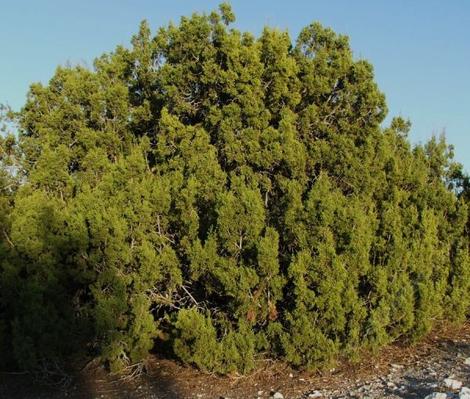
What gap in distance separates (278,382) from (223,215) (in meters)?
2.23

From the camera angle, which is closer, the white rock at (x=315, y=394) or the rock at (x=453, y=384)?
the rock at (x=453, y=384)

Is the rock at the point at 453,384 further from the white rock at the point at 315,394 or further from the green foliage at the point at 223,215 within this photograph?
the white rock at the point at 315,394

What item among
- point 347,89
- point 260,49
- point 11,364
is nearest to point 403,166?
point 347,89

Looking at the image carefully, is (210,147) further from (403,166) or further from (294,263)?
(403,166)

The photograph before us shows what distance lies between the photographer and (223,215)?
21.4 ft

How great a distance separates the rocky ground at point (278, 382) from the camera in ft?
20.7

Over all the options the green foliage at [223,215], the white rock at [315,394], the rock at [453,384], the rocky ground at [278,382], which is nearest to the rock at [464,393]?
the rocky ground at [278,382]

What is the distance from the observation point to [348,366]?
23.6ft

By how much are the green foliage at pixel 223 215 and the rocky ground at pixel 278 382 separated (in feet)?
0.88

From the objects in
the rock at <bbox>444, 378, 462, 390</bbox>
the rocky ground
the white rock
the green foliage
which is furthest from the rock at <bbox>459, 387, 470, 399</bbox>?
the white rock

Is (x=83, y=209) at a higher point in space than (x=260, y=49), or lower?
lower

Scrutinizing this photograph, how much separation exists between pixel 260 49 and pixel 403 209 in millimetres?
3166

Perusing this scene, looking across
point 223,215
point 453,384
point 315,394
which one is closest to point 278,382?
point 315,394

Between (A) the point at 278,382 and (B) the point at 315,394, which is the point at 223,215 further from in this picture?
(B) the point at 315,394
